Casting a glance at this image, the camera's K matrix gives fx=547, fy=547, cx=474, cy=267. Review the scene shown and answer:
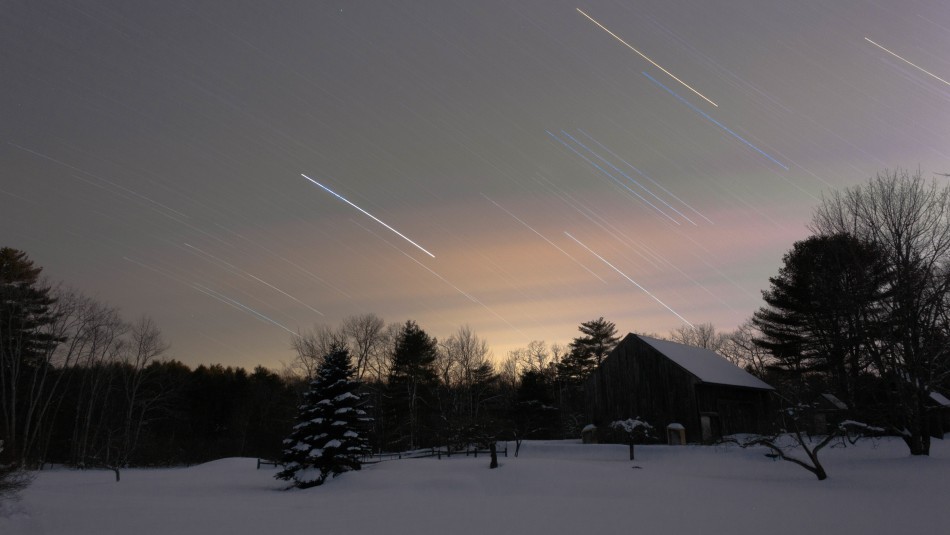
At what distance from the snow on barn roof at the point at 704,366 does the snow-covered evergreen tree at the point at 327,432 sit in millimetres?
18950

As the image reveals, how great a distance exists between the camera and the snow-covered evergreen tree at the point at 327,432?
77.0 ft

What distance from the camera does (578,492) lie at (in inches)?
683

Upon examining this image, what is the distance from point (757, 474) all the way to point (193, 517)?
19402mm

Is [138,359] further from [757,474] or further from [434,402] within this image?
[757,474]

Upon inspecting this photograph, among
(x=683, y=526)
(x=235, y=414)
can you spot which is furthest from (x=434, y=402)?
(x=683, y=526)

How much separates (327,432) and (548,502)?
41.1 ft

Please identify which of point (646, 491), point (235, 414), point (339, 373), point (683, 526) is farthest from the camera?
point (235, 414)

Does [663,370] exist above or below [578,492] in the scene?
above

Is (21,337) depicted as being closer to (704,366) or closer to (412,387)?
(412,387)

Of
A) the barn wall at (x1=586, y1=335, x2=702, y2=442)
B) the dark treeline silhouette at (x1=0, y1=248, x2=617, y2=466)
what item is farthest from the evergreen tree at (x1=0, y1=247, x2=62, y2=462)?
the barn wall at (x1=586, y1=335, x2=702, y2=442)

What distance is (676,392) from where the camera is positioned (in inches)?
1266

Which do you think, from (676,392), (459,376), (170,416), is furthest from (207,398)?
(676,392)

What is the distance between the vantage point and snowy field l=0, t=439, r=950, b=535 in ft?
39.7

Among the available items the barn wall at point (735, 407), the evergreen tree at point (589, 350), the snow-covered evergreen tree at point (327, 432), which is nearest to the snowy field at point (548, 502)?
the snow-covered evergreen tree at point (327, 432)
